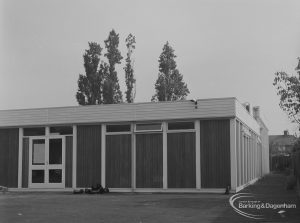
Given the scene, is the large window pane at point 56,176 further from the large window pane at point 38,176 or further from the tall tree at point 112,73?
the tall tree at point 112,73

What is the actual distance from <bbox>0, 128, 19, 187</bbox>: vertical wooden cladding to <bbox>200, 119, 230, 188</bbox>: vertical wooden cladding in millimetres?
8102

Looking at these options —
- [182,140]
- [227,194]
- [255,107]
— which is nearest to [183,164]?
[182,140]

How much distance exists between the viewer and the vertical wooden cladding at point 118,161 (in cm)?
1972

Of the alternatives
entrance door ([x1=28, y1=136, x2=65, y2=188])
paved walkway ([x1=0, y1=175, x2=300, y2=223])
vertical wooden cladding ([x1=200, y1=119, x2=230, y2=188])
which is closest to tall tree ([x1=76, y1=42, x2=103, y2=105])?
entrance door ([x1=28, y1=136, x2=65, y2=188])

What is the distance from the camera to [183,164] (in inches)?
747

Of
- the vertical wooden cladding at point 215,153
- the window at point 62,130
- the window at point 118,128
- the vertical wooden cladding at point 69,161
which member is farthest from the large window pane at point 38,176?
the vertical wooden cladding at point 215,153

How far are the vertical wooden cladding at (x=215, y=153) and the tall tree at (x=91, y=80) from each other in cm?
2119

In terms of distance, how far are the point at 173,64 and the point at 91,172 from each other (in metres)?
22.8

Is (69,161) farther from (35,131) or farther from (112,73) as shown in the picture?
(112,73)

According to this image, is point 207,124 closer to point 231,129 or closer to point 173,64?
point 231,129

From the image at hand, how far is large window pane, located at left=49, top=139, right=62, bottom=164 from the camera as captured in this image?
20562 mm

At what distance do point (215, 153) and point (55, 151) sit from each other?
22.0ft

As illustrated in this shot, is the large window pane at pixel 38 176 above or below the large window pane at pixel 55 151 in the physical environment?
below

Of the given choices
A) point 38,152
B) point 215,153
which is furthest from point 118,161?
point 215,153
